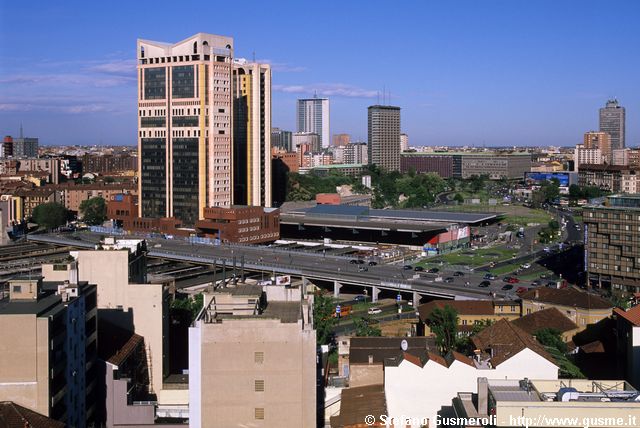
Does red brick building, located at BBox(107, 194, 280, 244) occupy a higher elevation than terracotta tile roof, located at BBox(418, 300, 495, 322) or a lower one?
higher

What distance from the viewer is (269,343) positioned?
40.0 ft

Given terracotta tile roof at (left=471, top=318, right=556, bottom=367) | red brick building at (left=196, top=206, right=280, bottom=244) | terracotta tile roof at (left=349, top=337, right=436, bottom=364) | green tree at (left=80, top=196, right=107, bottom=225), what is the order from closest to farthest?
terracotta tile roof at (left=471, top=318, right=556, bottom=367)
terracotta tile roof at (left=349, top=337, right=436, bottom=364)
red brick building at (left=196, top=206, right=280, bottom=244)
green tree at (left=80, top=196, right=107, bottom=225)

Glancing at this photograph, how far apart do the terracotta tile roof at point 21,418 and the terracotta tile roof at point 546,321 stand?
45.1ft

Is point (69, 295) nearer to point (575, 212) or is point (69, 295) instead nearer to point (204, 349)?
point (204, 349)

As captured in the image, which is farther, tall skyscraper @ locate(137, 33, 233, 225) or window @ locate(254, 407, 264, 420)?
tall skyscraper @ locate(137, 33, 233, 225)

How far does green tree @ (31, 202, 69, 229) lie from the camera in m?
60.8

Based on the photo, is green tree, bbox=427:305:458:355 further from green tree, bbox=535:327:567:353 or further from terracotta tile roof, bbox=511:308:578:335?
green tree, bbox=535:327:567:353

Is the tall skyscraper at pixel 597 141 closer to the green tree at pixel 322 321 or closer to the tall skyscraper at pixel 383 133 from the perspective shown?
the tall skyscraper at pixel 383 133

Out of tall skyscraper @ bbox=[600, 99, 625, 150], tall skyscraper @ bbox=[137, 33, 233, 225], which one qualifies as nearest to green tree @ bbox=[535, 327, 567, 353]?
tall skyscraper @ bbox=[137, 33, 233, 225]

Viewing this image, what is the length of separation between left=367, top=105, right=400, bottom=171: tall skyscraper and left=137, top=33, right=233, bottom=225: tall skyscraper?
6613cm

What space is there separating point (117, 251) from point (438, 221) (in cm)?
3867

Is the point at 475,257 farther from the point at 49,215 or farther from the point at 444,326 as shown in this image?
the point at 49,215

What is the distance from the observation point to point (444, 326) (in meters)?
23.8

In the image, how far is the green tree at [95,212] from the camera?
63.2 metres
